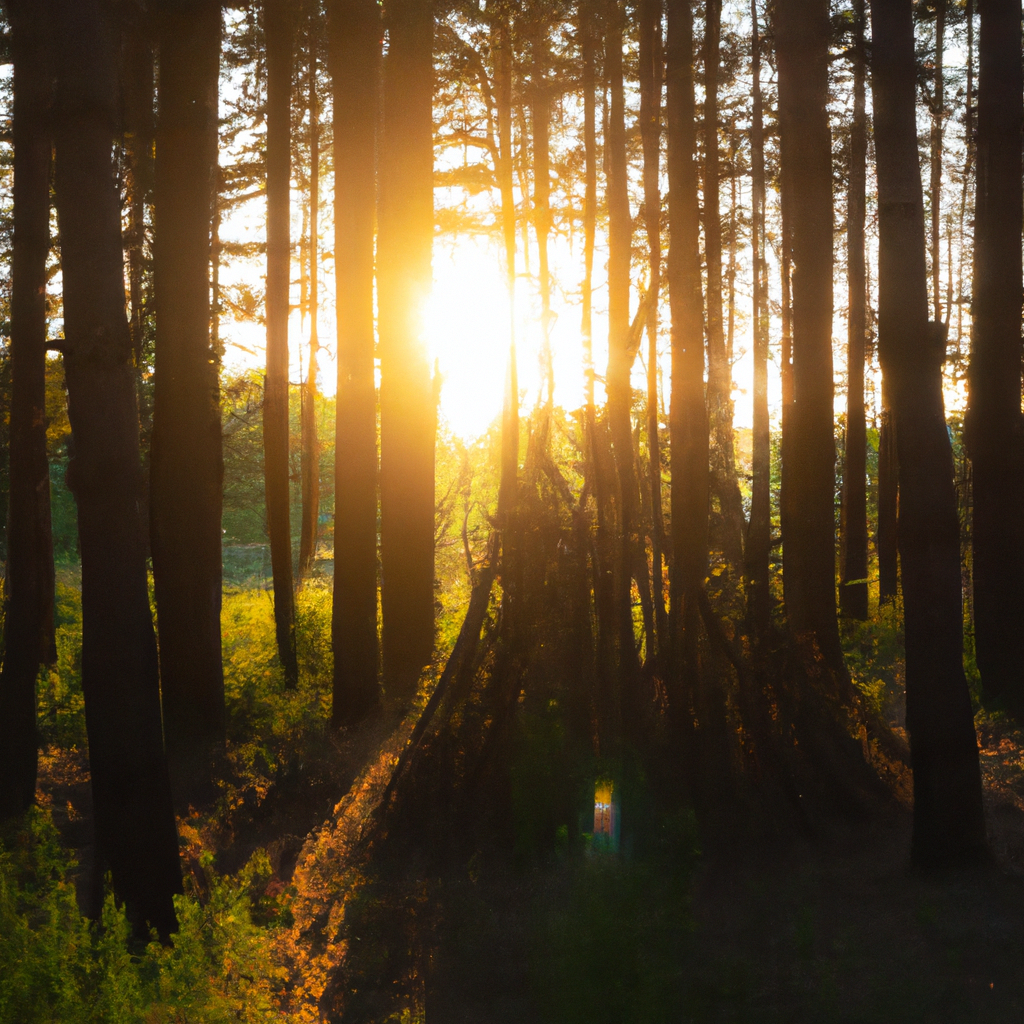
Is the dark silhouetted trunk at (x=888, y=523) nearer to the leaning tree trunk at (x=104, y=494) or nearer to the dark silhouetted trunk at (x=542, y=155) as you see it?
the dark silhouetted trunk at (x=542, y=155)

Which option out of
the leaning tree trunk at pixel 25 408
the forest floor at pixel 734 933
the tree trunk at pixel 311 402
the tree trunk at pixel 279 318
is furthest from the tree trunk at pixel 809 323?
the tree trunk at pixel 311 402

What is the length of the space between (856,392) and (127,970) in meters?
15.7

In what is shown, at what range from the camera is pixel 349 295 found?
10047mm

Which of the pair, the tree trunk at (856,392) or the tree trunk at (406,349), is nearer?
the tree trunk at (406,349)

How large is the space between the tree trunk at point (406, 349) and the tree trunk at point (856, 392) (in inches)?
338

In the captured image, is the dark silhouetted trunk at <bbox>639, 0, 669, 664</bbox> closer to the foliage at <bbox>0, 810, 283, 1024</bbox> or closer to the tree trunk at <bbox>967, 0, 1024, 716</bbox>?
the tree trunk at <bbox>967, 0, 1024, 716</bbox>

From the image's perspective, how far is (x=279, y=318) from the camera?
42.3 ft

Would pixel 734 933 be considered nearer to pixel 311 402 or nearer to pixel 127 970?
pixel 127 970

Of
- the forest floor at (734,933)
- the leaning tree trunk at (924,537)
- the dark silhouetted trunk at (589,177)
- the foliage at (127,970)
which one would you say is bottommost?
the forest floor at (734,933)

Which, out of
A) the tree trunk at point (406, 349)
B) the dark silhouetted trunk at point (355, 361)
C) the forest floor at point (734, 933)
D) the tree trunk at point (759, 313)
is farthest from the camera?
the tree trunk at point (759, 313)

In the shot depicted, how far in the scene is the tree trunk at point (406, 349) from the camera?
33.0ft

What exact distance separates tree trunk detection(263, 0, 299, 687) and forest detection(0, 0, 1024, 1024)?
0.22 feet

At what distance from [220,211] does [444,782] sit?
550 inches

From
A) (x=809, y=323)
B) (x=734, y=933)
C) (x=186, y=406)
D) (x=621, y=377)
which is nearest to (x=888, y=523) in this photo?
(x=809, y=323)
